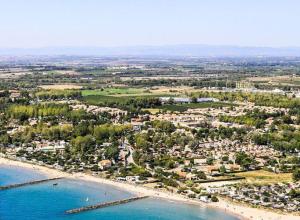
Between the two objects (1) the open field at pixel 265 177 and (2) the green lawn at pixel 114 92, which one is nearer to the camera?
(1) the open field at pixel 265 177

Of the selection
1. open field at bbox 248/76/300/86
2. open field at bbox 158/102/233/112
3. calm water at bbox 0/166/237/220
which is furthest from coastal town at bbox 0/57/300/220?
open field at bbox 248/76/300/86

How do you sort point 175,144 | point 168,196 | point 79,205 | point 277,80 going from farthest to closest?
point 277,80 → point 175,144 → point 168,196 → point 79,205

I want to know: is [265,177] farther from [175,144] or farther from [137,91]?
[137,91]

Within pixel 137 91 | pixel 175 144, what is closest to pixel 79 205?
pixel 175 144

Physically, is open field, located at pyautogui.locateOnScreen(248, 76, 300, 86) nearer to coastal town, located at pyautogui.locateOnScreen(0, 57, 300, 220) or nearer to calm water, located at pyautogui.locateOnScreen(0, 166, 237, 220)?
coastal town, located at pyautogui.locateOnScreen(0, 57, 300, 220)

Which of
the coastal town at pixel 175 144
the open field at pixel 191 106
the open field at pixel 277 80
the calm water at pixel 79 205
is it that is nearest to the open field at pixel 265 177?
the coastal town at pixel 175 144

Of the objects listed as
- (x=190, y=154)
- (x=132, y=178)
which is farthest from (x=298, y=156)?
(x=132, y=178)

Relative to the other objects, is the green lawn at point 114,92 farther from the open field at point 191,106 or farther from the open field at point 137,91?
the open field at point 191,106
